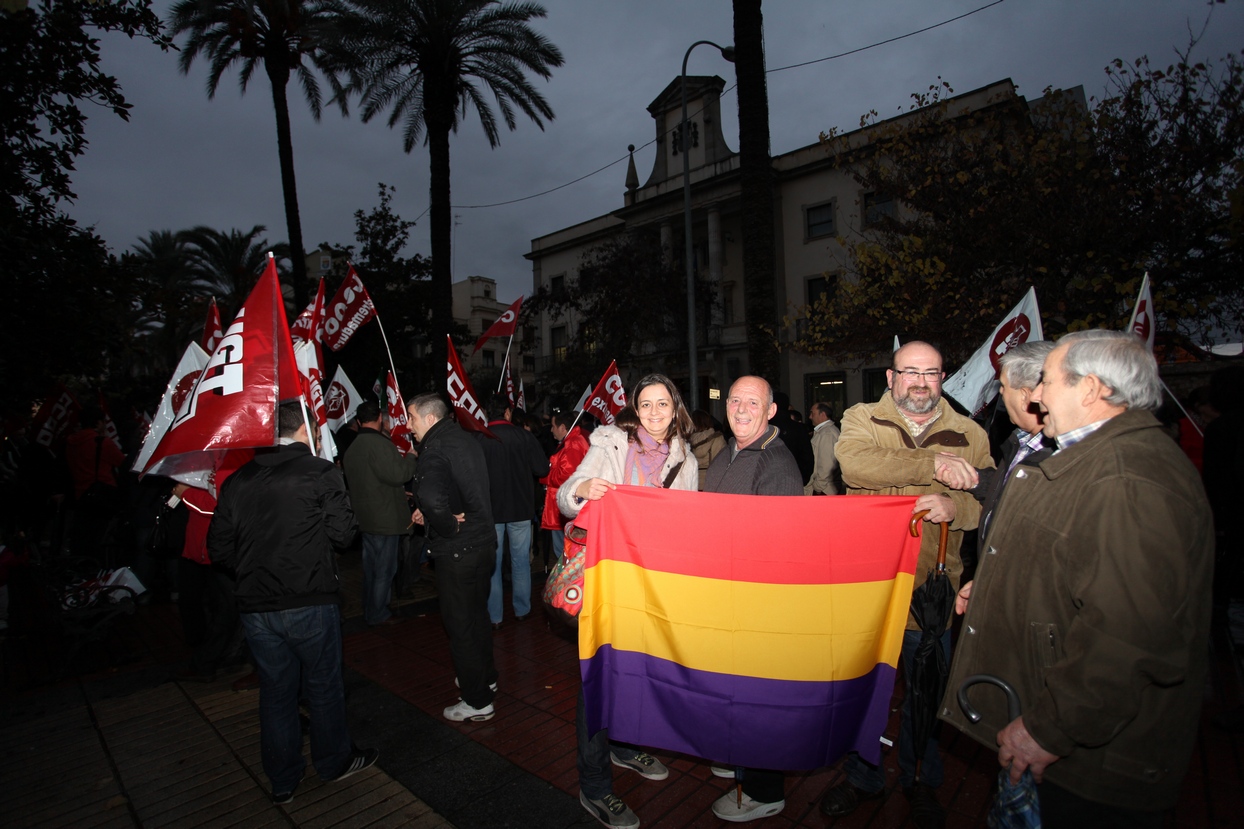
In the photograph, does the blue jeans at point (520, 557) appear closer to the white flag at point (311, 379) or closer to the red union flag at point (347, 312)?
the white flag at point (311, 379)

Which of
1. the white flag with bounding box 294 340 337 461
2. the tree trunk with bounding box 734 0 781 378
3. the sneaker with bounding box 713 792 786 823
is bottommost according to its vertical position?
the sneaker with bounding box 713 792 786 823

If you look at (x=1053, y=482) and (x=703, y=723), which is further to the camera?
(x=703, y=723)

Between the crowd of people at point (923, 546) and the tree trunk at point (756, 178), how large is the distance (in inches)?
147

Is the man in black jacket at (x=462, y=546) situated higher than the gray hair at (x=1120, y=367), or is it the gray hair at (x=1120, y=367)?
the gray hair at (x=1120, y=367)

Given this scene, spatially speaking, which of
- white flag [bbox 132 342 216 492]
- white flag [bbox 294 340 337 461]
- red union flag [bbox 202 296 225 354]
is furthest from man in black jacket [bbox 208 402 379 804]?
red union flag [bbox 202 296 225 354]

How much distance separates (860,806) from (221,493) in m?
3.49

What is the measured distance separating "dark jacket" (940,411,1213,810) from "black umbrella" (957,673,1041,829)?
6cm

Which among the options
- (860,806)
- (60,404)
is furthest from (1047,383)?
(60,404)

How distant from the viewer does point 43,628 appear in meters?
5.68

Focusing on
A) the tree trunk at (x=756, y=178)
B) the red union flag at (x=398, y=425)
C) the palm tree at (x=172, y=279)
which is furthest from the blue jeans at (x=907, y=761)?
the palm tree at (x=172, y=279)

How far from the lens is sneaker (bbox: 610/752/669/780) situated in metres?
3.33

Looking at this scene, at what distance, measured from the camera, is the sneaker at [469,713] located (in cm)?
404

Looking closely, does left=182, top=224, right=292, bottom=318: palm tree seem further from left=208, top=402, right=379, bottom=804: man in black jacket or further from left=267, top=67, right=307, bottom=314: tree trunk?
left=208, top=402, right=379, bottom=804: man in black jacket

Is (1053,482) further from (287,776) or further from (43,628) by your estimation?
(43,628)
